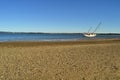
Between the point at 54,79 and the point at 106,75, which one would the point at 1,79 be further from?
the point at 106,75

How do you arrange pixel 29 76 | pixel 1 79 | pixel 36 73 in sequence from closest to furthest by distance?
1. pixel 1 79
2. pixel 29 76
3. pixel 36 73

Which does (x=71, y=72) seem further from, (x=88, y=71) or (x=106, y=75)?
(x=106, y=75)

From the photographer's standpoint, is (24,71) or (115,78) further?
(24,71)

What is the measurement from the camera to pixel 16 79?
10617 mm

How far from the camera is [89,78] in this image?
10992mm

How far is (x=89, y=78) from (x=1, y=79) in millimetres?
4410

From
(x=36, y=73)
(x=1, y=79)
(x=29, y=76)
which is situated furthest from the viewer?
(x=36, y=73)

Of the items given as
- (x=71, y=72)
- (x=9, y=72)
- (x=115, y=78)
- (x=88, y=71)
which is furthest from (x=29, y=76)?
(x=115, y=78)

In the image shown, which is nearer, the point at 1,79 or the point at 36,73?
the point at 1,79

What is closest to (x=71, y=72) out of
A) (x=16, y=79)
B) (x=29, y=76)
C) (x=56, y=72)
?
(x=56, y=72)

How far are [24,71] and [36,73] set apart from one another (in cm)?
90

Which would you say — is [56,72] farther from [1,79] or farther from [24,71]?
[1,79]

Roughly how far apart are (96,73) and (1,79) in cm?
524

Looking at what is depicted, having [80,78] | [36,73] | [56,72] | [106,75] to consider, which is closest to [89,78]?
[80,78]
